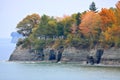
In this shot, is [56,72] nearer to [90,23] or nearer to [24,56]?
[90,23]

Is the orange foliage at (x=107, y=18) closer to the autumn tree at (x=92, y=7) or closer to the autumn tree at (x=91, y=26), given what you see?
the autumn tree at (x=91, y=26)

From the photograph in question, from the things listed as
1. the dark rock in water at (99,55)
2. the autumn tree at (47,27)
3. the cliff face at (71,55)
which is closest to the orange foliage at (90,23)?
the cliff face at (71,55)

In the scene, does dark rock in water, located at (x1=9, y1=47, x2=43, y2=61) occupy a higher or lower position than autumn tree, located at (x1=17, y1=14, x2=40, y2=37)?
lower

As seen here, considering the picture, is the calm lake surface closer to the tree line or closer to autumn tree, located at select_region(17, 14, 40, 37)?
the tree line

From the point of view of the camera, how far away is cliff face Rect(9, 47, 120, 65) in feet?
377

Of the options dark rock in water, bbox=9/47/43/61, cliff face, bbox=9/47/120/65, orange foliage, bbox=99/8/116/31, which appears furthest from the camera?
dark rock in water, bbox=9/47/43/61

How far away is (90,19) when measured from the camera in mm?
125312

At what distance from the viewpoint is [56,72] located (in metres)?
106

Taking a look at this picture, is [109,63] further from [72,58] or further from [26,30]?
[26,30]

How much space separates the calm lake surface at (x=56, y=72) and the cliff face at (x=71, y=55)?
322cm

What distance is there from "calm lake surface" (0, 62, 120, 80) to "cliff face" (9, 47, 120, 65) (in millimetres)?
3225

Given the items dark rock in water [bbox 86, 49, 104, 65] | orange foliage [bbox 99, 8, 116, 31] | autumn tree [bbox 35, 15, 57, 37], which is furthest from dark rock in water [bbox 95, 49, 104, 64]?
autumn tree [bbox 35, 15, 57, 37]

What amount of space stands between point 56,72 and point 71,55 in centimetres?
1842

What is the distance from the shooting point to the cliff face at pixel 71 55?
114875mm
